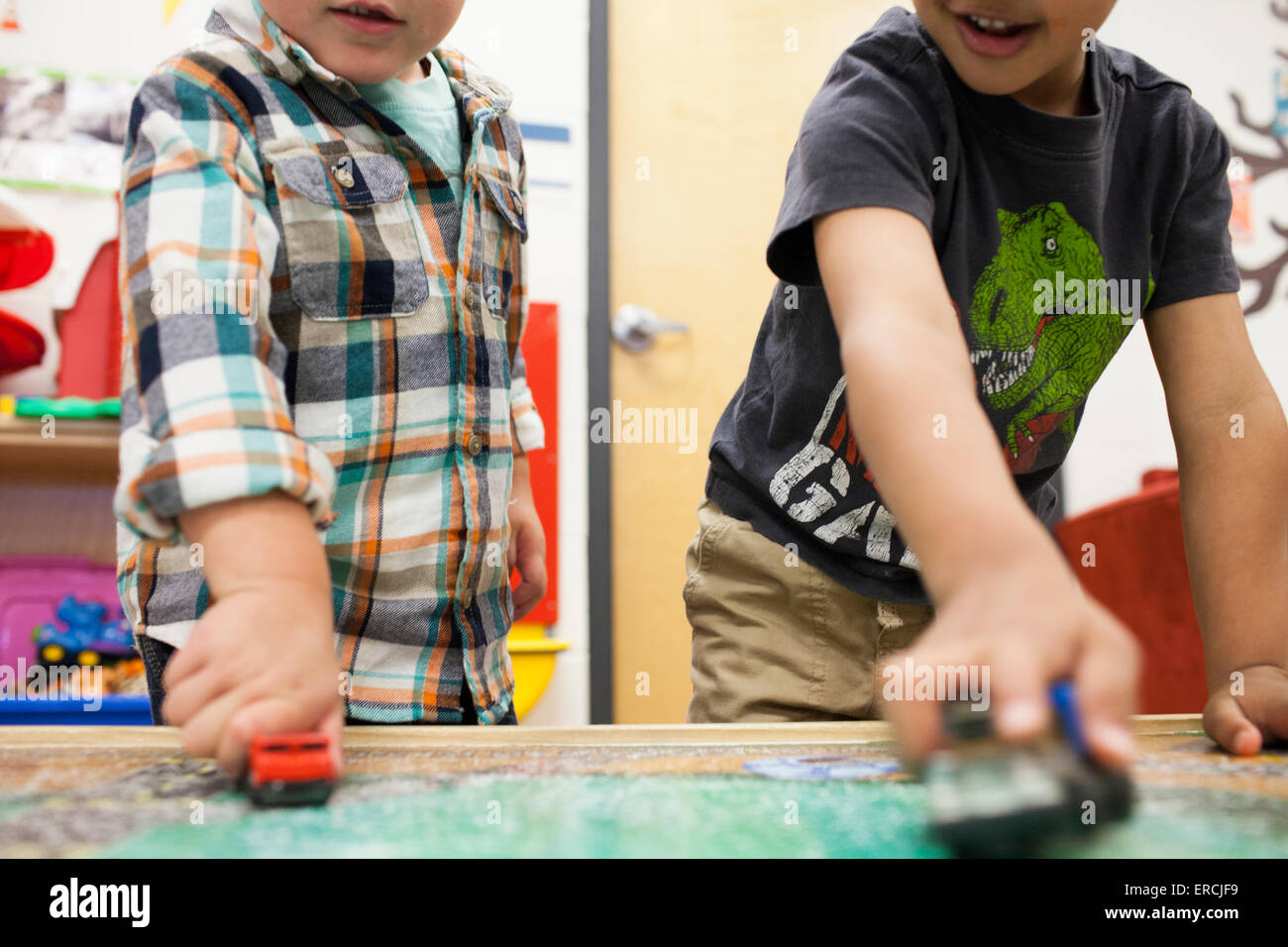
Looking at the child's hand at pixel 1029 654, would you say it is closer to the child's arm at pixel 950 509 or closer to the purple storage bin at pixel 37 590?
the child's arm at pixel 950 509

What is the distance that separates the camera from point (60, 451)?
4.67ft

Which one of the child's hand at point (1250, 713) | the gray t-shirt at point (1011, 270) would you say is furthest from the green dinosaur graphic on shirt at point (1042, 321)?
the child's hand at point (1250, 713)

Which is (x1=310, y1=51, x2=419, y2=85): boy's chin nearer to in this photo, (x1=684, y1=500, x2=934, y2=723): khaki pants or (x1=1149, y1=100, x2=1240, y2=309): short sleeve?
(x1=684, y1=500, x2=934, y2=723): khaki pants

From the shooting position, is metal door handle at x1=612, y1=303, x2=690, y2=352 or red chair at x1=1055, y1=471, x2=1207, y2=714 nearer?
red chair at x1=1055, y1=471, x2=1207, y2=714

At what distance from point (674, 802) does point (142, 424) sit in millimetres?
289

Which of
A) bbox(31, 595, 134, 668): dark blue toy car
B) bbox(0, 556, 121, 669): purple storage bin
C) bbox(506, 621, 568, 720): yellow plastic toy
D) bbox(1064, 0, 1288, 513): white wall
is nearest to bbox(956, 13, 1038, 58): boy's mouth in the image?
bbox(31, 595, 134, 668): dark blue toy car

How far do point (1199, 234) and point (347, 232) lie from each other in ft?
1.85

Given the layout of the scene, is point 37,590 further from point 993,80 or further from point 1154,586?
point 1154,586

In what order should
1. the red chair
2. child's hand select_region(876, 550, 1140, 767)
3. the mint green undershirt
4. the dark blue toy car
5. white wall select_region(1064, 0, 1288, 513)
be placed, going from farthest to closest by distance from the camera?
white wall select_region(1064, 0, 1288, 513) < the red chair < the dark blue toy car < the mint green undershirt < child's hand select_region(876, 550, 1140, 767)

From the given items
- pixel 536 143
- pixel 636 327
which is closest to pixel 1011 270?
pixel 636 327

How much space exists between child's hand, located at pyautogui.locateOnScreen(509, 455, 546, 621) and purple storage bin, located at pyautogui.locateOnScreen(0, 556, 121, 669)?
941 mm

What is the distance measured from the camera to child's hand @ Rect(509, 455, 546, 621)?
830 millimetres

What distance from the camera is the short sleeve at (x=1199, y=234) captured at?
686 mm

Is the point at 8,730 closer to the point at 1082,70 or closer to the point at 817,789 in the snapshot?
the point at 817,789
